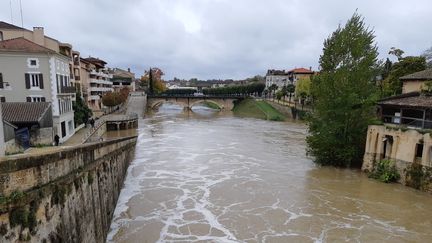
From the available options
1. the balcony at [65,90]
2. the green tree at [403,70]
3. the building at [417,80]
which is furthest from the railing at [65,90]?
the green tree at [403,70]

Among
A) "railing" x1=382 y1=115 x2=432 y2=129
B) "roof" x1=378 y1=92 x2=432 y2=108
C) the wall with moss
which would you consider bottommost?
the wall with moss

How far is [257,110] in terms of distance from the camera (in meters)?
79.9

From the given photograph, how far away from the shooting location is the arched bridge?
89.6 meters

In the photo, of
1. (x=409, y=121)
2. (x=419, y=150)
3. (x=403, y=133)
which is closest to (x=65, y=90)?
(x=403, y=133)

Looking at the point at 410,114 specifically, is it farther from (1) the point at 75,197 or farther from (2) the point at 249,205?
(1) the point at 75,197

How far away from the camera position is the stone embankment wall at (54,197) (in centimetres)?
748

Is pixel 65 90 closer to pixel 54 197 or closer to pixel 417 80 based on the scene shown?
pixel 54 197

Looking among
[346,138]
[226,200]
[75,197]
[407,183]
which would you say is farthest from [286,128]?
[75,197]

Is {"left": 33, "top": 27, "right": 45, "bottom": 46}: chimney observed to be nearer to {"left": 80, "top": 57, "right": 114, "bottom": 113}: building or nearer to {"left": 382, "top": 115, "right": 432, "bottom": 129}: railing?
{"left": 80, "top": 57, "right": 114, "bottom": 113}: building

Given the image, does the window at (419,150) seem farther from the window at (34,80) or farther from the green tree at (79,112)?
the green tree at (79,112)

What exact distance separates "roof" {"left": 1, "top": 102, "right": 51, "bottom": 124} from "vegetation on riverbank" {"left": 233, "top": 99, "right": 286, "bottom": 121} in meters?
50.8

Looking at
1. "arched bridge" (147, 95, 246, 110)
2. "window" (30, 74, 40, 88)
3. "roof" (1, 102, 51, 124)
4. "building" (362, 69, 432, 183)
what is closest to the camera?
"building" (362, 69, 432, 183)

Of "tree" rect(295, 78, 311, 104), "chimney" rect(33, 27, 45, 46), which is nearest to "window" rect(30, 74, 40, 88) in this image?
"chimney" rect(33, 27, 45, 46)

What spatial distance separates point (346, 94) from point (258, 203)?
13.6 metres
